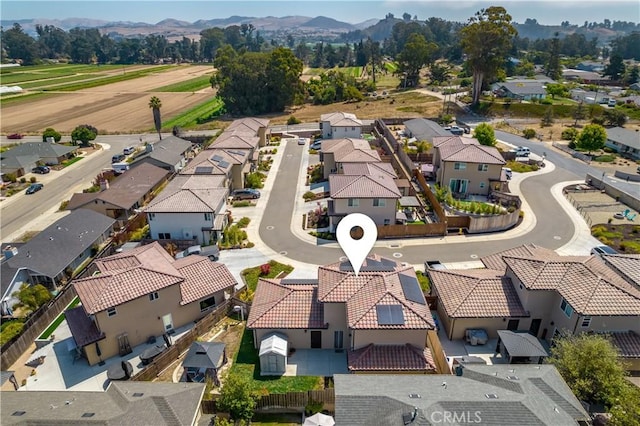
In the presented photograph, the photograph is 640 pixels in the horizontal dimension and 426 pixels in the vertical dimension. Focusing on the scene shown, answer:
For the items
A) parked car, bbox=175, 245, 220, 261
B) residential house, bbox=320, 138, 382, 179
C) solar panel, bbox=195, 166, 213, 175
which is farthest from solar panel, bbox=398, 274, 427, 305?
solar panel, bbox=195, 166, 213, 175

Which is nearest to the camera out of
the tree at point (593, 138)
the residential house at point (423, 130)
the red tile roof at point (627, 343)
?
the red tile roof at point (627, 343)

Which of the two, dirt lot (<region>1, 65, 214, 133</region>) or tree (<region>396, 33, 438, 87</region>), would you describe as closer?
dirt lot (<region>1, 65, 214, 133</region>)

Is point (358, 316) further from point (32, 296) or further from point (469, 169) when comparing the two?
point (469, 169)

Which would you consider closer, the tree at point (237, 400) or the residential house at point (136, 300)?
the tree at point (237, 400)

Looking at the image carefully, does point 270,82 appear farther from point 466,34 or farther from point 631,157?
point 631,157

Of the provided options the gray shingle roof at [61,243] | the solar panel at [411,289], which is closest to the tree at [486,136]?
the solar panel at [411,289]

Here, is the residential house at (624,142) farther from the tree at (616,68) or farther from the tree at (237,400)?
the tree at (616,68)

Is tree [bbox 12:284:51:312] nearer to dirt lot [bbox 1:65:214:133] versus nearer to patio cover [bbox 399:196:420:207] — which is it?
patio cover [bbox 399:196:420:207]
